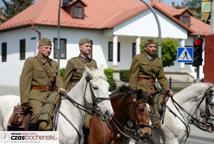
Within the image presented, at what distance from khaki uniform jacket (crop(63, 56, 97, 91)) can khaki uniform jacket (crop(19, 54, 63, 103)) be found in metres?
0.98

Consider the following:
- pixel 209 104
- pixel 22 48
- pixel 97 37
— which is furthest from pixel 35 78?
pixel 22 48

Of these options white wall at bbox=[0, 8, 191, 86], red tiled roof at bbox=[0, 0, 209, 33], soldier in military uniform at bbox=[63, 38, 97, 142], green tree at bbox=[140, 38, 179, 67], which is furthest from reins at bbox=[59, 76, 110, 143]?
white wall at bbox=[0, 8, 191, 86]

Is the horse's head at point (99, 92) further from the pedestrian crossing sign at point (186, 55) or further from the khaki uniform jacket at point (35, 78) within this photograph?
the pedestrian crossing sign at point (186, 55)

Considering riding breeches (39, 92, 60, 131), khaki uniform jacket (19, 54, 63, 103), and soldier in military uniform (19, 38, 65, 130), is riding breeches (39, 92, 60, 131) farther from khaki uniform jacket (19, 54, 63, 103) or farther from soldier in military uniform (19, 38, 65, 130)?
khaki uniform jacket (19, 54, 63, 103)

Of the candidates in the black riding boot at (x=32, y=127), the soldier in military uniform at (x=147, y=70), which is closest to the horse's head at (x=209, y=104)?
the soldier in military uniform at (x=147, y=70)

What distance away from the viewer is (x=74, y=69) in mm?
10016

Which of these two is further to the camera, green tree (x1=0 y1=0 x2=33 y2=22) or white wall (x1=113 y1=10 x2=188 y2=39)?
green tree (x1=0 y1=0 x2=33 y2=22)

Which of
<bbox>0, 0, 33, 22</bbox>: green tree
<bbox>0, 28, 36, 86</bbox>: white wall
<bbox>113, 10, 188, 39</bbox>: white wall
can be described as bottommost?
<bbox>0, 28, 36, 86</bbox>: white wall

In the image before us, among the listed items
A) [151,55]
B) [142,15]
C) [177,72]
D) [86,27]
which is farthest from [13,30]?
[151,55]

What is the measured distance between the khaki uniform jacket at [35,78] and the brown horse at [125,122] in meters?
1.00

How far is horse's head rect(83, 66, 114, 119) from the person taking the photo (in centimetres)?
803

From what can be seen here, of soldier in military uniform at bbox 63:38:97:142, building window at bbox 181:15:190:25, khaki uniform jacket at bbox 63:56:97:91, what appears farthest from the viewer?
building window at bbox 181:15:190:25

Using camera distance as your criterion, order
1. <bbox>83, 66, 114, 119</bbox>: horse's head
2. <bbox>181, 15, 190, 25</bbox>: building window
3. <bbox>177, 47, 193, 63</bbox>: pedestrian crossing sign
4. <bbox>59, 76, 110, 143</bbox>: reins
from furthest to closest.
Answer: <bbox>181, 15, 190, 25</bbox>: building window, <bbox>177, 47, 193, 63</bbox>: pedestrian crossing sign, <bbox>59, 76, 110, 143</bbox>: reins, <bbox>83, 66, 114, 119</bbox>: horse's head

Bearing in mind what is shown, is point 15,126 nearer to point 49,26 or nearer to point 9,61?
point 49,26
